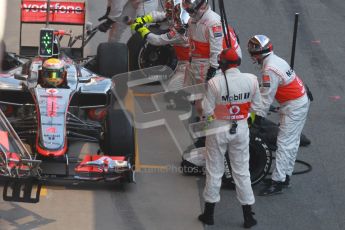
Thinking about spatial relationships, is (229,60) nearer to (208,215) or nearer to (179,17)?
(208,215)

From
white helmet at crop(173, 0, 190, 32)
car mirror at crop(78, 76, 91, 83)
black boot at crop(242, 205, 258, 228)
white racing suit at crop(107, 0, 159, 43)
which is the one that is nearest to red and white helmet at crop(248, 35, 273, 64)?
black boot at crop(242, 205, 258, 228)

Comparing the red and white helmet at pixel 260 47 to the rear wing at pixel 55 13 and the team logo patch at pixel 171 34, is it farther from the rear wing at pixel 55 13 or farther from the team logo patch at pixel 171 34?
the rear wing at pixel 55 13

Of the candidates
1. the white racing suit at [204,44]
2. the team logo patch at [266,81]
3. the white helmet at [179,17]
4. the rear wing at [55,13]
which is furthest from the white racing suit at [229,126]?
the rear wing at [55,13]

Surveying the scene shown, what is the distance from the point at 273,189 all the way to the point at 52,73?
2813mm

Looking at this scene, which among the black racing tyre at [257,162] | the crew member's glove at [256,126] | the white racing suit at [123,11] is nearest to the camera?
the crew member's glove at [256,126]

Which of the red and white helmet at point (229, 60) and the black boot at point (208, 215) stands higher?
the red and white helmet at point (229, 60)

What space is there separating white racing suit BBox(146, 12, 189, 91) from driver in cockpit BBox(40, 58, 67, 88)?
84.9 inches

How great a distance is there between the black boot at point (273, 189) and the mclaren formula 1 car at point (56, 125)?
4.91 ft

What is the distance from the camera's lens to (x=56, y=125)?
972cm

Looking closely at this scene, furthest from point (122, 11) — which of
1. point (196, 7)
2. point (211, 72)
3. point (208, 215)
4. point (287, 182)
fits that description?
point (208, 215)

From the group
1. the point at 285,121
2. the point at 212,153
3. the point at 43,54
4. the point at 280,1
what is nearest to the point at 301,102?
the point at 285,121

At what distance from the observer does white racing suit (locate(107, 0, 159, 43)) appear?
43.9 feet

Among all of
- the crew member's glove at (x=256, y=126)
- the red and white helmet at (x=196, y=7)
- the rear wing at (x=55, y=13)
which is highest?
the red and white helmet at (x=196, y=7)

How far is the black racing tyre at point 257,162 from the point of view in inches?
388
